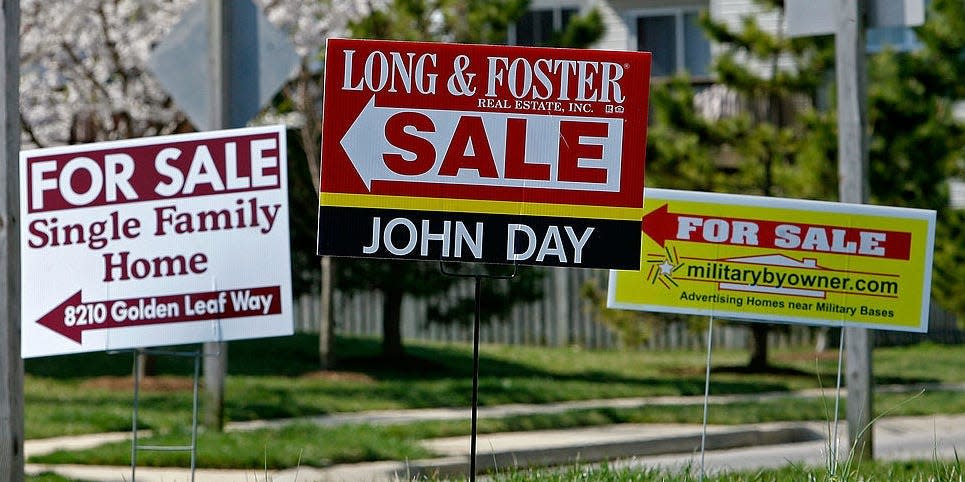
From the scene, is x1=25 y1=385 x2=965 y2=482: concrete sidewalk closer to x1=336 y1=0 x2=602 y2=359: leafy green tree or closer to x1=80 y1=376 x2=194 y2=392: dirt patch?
x1=80 y1=376 x2=194 y2=392: dirt patch

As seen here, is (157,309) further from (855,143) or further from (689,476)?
(855,143)

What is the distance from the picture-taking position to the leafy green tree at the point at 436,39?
17.8m

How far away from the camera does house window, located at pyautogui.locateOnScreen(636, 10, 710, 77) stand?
28.8 metres

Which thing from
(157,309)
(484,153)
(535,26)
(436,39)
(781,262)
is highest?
(535,26)

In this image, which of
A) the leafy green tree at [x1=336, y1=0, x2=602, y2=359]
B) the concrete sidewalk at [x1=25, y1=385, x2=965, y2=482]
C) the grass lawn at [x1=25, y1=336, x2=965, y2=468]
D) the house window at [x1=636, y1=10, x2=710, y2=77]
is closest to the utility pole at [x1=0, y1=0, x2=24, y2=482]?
the grass lawn at [x1=25, y1=336, x2=965, y2=468]

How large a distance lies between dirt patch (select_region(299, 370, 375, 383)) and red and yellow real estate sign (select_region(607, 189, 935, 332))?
10.7m

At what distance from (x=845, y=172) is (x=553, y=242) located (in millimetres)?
4701

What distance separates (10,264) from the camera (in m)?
6.84

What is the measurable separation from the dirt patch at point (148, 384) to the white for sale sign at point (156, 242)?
29.1 feet

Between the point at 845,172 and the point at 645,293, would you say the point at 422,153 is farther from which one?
the point at 845,172

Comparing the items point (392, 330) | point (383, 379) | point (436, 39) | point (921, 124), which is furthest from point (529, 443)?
point (921, 124)

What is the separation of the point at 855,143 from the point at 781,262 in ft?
11.9

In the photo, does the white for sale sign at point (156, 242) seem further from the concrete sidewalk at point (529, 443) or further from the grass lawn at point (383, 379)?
the grass lawn at point (383, 379)

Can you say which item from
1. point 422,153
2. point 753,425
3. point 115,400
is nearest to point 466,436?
point 753,425
